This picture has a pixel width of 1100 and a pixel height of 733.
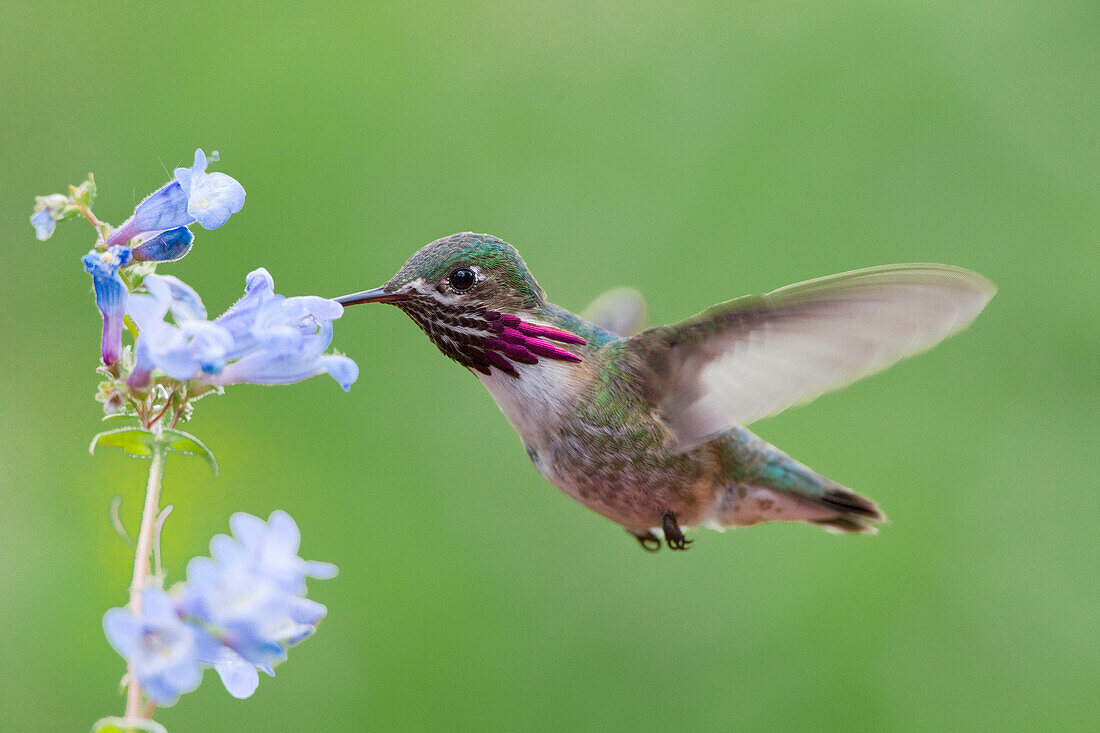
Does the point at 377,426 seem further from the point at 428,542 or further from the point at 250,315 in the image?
the point at 250,315

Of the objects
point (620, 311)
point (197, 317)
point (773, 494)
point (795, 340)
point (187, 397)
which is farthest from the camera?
point (620, 311)

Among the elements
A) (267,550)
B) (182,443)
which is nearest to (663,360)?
(182,443)

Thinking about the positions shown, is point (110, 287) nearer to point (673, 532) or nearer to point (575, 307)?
point (673, 532)

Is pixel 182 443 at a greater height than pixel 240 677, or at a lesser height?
greater

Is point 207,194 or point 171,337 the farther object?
point 207,194

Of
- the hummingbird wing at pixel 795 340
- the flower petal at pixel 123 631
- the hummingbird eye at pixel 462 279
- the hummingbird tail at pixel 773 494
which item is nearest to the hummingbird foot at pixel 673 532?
the hummingbird tail at pixel 773 494

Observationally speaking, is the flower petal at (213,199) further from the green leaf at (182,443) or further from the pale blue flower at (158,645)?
the pale blue flower at (158,645)

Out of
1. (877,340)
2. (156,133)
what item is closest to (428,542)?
(156,133)

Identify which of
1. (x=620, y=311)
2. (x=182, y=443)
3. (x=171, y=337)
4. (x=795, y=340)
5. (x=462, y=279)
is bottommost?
(x=182, y=443)
